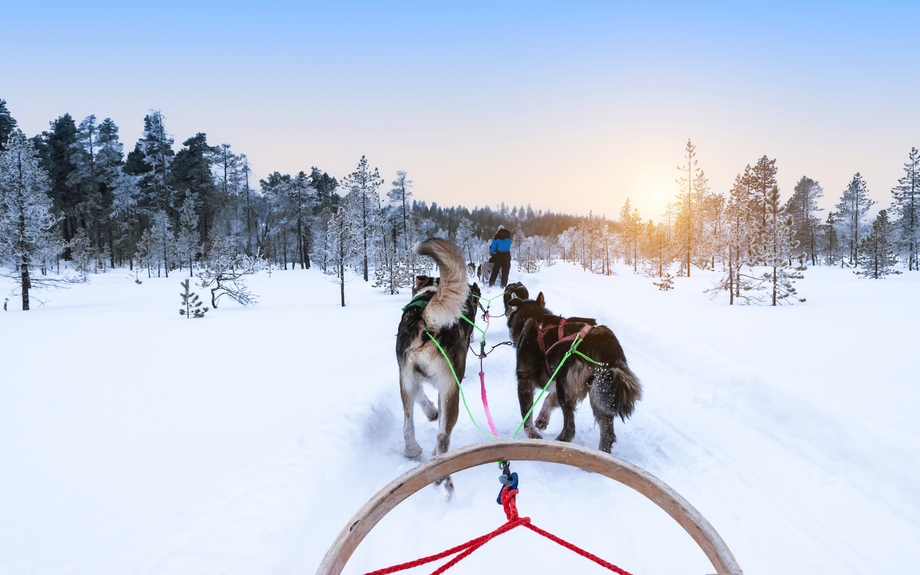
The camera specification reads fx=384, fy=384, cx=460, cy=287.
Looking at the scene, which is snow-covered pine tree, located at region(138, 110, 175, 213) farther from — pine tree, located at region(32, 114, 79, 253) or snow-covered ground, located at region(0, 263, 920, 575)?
snow-covered ground, located at region(0, 263, 920, 575)

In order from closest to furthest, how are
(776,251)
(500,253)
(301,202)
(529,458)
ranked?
(529,458) < (500,253) < (776,251) < (301,202)

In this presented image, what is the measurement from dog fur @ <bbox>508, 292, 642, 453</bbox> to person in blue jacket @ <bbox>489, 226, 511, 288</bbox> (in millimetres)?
8790

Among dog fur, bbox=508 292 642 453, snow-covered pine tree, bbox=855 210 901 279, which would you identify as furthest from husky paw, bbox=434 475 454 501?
snow-covered pine tree, bbox=855 210 901 279

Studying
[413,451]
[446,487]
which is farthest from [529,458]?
[413,451]

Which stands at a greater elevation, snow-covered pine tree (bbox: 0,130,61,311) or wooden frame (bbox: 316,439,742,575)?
snow-covered pine tree (bbox: 0,130,61,311)

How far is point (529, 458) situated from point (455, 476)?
1671 millimetres

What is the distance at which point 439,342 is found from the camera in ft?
10.7

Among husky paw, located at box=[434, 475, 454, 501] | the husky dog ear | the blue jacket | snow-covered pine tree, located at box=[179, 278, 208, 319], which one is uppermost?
the blue jacket

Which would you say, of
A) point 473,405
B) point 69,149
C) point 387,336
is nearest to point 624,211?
point 387,336

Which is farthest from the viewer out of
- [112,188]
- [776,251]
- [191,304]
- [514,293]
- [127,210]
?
[112,188]

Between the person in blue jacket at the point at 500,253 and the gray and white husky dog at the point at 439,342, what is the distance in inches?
382

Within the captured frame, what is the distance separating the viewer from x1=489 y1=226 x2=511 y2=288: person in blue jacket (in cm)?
1315

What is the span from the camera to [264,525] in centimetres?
238

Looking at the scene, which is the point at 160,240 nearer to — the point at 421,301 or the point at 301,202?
the point at 301,202
